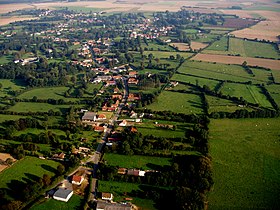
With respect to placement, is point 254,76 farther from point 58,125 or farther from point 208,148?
point 58,125

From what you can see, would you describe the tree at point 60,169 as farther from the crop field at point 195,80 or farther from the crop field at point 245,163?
the crop field at point 195,80

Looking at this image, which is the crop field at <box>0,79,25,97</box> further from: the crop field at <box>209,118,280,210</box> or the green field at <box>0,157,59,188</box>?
the crop field at <box>209,118,280,210</box>

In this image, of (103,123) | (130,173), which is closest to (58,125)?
(103,123)

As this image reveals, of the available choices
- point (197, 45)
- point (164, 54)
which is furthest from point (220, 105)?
point (197, 45)

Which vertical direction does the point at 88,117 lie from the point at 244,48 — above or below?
below

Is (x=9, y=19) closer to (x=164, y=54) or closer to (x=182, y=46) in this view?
(x=182, y=46)

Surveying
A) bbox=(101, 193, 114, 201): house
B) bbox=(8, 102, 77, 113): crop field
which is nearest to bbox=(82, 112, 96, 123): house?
bbox=(8, 102, 77, 113): crop field
